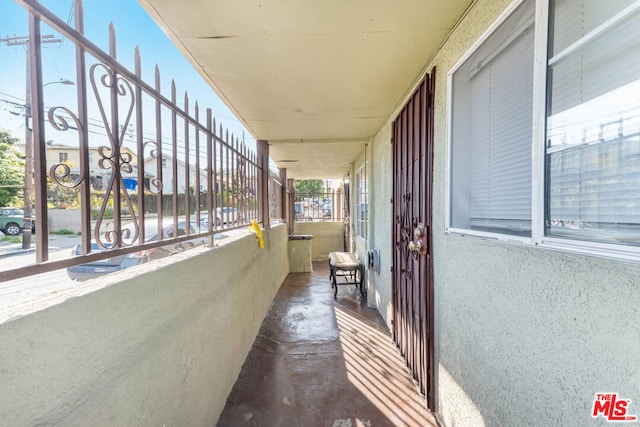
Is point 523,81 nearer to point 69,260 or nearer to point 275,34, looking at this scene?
point 275,34

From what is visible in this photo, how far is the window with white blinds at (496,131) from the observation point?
3.81ft

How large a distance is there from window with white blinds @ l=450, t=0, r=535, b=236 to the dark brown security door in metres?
0.32

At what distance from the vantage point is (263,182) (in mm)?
4270

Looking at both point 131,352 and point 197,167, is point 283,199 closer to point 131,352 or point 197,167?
point 197,167

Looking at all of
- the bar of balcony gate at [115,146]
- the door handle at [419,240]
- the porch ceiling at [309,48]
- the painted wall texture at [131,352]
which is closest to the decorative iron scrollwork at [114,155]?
the bar of balcony gate at [115,146]

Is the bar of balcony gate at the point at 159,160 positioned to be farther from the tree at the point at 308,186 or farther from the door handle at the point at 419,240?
the tree at the point at 308,186

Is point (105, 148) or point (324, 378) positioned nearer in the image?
point (105, 148)

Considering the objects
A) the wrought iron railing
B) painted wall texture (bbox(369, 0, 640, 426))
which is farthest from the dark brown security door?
the wrought iron railing

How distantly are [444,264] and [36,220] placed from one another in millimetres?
1979

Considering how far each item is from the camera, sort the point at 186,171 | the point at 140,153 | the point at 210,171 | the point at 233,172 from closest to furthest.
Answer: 1. the point at 140,153
2. the point at 186,171
3. the point at 210,171
4. the point at 233,172

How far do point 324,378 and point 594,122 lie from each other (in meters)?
2.48

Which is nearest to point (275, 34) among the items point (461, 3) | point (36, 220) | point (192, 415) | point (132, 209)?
point (461, 3)

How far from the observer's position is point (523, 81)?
118 centimetres

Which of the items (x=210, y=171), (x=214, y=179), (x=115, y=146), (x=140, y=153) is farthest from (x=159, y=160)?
(x=214, y=179)
